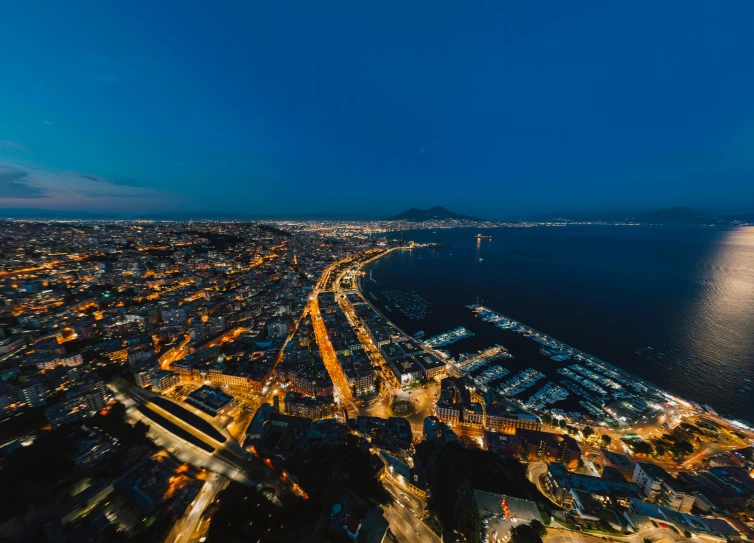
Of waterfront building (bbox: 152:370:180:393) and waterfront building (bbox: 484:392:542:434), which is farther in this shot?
waterfront building (bbox: 152:370:180:393)

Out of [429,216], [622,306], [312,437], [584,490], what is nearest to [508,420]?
[584,490]

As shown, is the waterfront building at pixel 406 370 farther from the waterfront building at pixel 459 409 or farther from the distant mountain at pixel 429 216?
the distant mountain at pixel 429 216

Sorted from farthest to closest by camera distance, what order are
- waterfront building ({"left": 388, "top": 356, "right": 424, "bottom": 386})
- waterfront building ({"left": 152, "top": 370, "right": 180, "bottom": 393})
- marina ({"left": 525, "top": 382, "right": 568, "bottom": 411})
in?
1. waterfront building ({"left": 388, "top": 356, "right": 424, "bottom": 386})
2. waterfront building ({"left": 152, "top": 370, "right": 180, "bottom": 393})
3. marina ({"left": 525, "top": 382, "right": 568, "bottom": 411})

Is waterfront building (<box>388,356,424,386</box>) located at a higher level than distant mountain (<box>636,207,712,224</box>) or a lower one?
lower

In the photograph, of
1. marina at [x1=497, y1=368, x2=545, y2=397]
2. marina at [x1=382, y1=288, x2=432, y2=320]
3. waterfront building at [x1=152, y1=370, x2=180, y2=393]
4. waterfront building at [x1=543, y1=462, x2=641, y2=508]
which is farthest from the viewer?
marina at [x1=382, y1=288, x2=432, y2=320]

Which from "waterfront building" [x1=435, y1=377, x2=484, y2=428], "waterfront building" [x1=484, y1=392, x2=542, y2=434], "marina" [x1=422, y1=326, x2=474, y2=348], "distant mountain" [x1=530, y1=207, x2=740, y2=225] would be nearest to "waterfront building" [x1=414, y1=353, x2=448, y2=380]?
"waterfront building" [x1=435, y1=377, x2=484, y2=428]

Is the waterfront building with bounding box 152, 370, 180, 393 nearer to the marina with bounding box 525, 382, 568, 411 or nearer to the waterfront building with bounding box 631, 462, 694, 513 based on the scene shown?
the marina with bounding box 525, 382, 568, 411

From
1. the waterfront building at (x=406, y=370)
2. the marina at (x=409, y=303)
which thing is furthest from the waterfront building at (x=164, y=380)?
the marina at (x=409, y=303)

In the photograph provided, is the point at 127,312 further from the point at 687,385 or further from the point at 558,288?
the point at 558,288

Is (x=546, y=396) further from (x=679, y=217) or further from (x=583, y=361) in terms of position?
(x=679, y=217)
